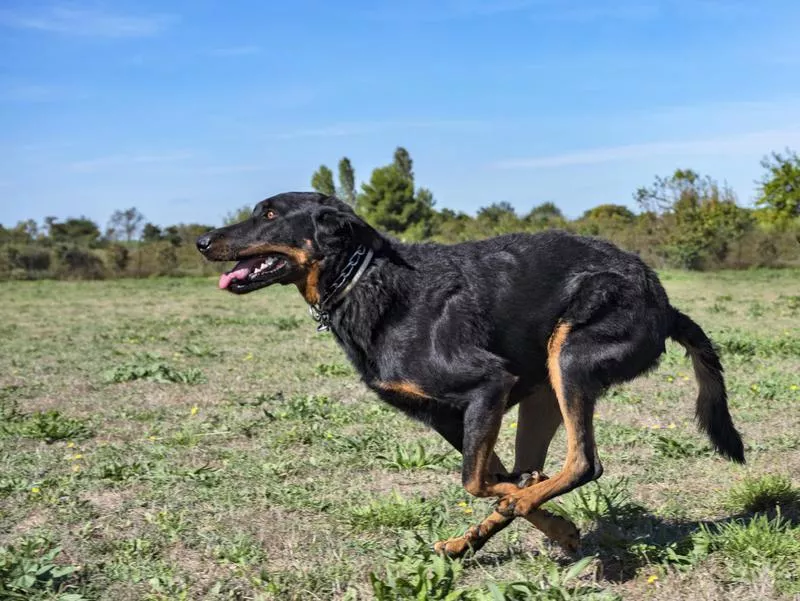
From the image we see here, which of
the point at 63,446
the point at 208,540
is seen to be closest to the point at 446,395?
the point at 208,540

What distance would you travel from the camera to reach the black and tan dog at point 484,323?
14.6 ft

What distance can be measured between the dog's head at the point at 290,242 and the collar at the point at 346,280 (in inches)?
1.9

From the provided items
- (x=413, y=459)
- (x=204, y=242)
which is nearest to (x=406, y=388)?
(x=204, y=242)

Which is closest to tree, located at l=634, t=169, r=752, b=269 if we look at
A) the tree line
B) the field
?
the tree line

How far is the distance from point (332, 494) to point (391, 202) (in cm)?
6417

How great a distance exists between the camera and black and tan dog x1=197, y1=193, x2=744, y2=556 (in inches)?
175

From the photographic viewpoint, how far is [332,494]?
590cm

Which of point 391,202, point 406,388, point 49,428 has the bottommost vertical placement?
point 49,428

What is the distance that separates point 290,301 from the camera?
79.2ft

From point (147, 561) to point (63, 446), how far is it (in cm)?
315

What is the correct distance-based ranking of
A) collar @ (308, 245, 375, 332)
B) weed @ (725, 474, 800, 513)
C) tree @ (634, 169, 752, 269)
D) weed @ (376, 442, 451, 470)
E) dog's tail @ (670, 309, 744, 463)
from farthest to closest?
tree @ (634, 169, 752, 269) → weed @ (376, 442, 451, 470) → weed @ (725, 474, 800, 513) → dog's tail @ (670, 309, 744, 463) → collar @ (308, 245, 375, 332)

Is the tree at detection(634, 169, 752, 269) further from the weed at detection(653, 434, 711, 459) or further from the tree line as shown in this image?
the weed at detection(653, 434, 711, 459)

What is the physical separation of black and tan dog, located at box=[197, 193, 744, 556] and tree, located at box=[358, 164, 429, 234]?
63376 mm

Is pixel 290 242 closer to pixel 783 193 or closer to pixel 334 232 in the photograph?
pixel 334 232
